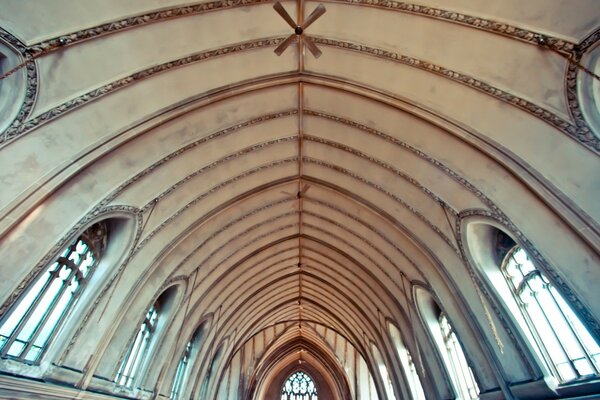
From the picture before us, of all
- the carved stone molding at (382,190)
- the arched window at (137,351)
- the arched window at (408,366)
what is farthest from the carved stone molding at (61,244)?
the arched window at (408,366)

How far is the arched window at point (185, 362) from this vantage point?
46.2 feet

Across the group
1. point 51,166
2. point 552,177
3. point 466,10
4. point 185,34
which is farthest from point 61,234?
point 552,177

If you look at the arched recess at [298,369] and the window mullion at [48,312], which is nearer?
the window mullion at [48,312]

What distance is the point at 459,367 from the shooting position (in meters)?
10.5

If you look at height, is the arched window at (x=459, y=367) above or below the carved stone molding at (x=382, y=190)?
below

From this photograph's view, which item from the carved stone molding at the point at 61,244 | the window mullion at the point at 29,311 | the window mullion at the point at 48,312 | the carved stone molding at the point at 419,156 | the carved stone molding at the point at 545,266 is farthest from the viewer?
the carved stone molding at the point at 419,156

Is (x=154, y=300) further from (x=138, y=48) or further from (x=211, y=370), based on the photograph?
(x=211, y=370)

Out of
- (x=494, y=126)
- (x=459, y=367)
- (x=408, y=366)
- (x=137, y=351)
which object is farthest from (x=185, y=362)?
(x=494, y=126)

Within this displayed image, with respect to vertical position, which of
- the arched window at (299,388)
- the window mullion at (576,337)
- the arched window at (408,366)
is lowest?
the window mullion at (576,337)

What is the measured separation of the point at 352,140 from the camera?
347 inches

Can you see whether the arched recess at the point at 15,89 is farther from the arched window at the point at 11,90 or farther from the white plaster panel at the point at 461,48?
the white plaster panel at the point at 461,48

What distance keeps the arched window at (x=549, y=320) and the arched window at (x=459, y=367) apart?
2.78m

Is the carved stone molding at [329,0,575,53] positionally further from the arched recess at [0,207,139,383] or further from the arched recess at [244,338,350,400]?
the arched recess at [244,338,350,400]

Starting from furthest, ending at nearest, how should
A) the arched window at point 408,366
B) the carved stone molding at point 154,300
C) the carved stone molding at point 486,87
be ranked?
the arched window at point 408,366 < the carved stone molding at point 154,300 < the carved stone molding at point 486,87
